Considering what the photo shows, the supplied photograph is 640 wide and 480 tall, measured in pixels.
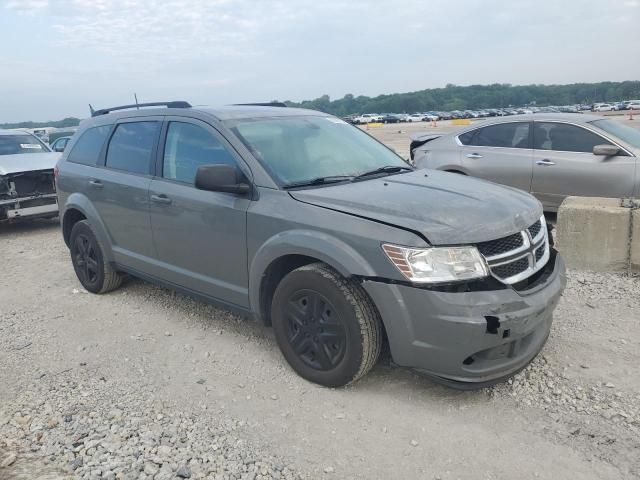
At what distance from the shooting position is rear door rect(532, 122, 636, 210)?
269 inches

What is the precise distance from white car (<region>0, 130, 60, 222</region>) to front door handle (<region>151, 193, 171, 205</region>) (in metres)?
5.35

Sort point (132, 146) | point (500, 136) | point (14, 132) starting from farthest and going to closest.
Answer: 1. point (14, 132)
2. point (500, 136)
3. point (132, 146)

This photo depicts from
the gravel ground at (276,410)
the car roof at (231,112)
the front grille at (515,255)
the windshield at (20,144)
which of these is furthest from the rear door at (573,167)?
the windshield at (20,144)

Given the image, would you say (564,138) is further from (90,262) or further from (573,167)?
(90,262)

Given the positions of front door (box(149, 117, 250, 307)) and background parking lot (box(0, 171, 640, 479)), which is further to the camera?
front door (box(149, 117, 250, 307))

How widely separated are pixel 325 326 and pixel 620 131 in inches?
229

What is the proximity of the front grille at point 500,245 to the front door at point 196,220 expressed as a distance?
1592mm

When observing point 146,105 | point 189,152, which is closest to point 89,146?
point 146,105

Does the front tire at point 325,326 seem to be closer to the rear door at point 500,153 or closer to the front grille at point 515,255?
the front grille at point 515,255

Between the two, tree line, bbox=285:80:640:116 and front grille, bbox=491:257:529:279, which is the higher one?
tree line, bbox=285:80:640:116

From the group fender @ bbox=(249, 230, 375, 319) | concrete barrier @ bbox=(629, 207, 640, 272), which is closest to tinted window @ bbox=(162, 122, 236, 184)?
fender @ bbox=(249, 230, 375, 319)

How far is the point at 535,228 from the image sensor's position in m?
3.59

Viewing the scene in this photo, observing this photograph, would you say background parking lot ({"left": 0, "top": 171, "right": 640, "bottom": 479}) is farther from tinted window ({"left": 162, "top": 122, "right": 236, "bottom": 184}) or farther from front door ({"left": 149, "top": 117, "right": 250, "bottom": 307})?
tinted window ({"left": 162, "top": 122, "right": 236, "bottom": 184})

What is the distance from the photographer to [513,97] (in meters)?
133
